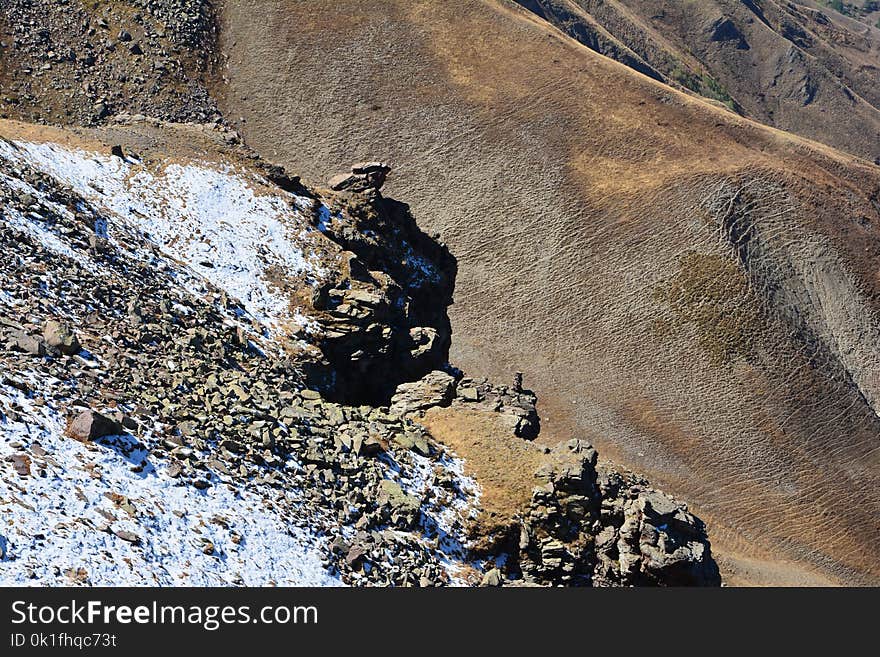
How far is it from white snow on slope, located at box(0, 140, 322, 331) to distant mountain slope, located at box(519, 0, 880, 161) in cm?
7173

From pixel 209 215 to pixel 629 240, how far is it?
24.5 m

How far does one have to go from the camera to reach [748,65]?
105625 millimetres

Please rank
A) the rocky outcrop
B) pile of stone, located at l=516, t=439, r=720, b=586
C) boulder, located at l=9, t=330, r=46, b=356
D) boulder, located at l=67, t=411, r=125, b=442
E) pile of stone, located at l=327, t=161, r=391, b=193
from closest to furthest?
1. boulder, located at l=67, t=411, r=125, b=442
2. boulder, located at l=9, t=330, r=46, b=356
3. pile of stone, located at l=516, t=439, r=720, b=586
4. the rocky outcrop
5. pile of stone, located at l=327, t=161, r=391, b=193

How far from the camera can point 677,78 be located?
9500 cm

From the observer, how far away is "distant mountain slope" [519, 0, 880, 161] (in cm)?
9675

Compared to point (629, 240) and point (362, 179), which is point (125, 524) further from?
point (629, 240)

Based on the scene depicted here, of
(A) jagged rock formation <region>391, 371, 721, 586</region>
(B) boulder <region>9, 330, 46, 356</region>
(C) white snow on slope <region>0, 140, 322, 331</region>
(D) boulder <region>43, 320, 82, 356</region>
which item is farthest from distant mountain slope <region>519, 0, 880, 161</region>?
(B) boulder <region>9, 330, 46, 356</region>

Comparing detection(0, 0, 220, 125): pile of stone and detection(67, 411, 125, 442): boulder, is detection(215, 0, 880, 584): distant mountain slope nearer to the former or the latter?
detection(0, 0, 220, 125): pile of stone

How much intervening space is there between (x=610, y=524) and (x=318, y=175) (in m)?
34.4

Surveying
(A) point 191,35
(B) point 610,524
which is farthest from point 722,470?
(A) point 191,35

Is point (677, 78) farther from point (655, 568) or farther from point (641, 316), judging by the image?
point (655, 568)

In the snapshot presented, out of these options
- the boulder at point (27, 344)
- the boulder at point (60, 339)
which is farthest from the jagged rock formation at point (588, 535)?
the boulder at point (27, 344)

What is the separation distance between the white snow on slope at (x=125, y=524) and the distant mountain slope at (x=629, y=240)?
23.1 meters

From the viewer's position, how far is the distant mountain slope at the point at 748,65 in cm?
9675
